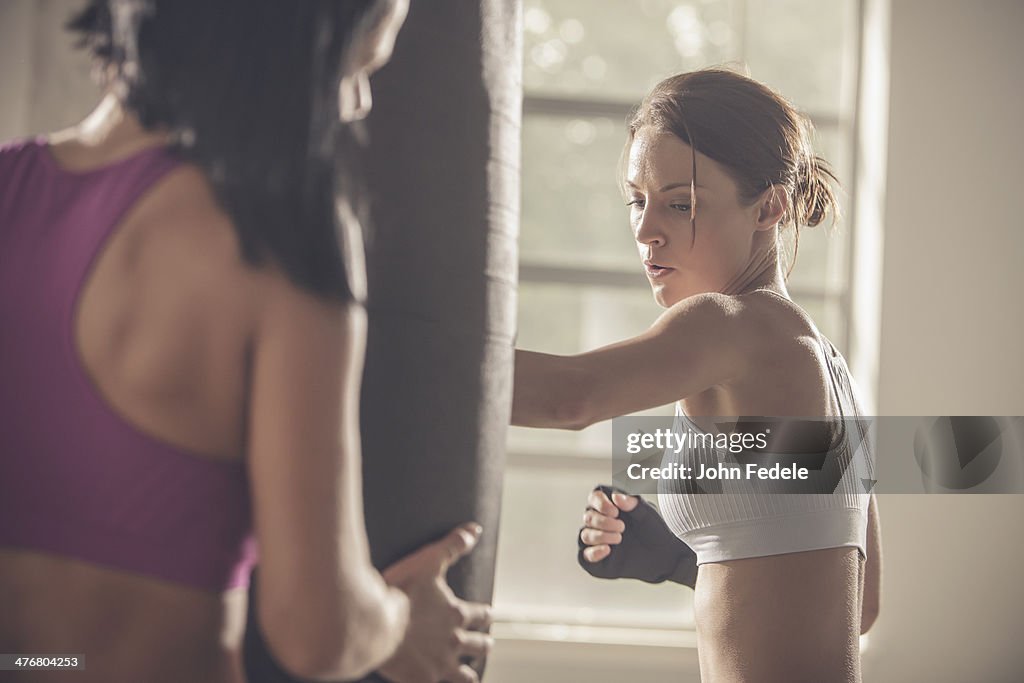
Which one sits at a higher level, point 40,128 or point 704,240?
→ point 40,128

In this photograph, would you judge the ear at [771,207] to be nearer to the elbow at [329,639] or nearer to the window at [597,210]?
the elbow at [329,639]

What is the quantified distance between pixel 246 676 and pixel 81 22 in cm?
47

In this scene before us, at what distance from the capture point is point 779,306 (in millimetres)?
974

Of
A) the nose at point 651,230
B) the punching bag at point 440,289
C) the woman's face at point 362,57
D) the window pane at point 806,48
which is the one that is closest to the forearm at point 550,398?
the punching bag at point 440,289

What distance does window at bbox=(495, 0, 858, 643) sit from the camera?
9.18ft

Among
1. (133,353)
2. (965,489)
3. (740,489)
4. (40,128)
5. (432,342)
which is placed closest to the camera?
(133,353)

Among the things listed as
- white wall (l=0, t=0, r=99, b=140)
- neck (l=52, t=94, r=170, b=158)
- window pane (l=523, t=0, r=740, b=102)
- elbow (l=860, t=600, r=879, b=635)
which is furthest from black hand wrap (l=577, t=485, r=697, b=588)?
white wall (l=0, t=0, r=99, b=140)

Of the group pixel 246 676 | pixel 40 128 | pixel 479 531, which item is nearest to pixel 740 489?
pixel 479 531

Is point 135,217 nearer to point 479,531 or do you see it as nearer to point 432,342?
point 432,342

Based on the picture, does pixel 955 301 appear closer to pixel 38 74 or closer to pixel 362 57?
pixel 362 57

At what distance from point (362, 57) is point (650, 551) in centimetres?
73

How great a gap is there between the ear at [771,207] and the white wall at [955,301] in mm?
1865

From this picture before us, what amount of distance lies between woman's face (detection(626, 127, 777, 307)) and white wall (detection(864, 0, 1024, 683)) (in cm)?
188

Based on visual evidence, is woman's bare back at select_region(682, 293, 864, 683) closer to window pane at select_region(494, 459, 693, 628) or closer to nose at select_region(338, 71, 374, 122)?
nose at select_region(338, 71, 374, 122)
